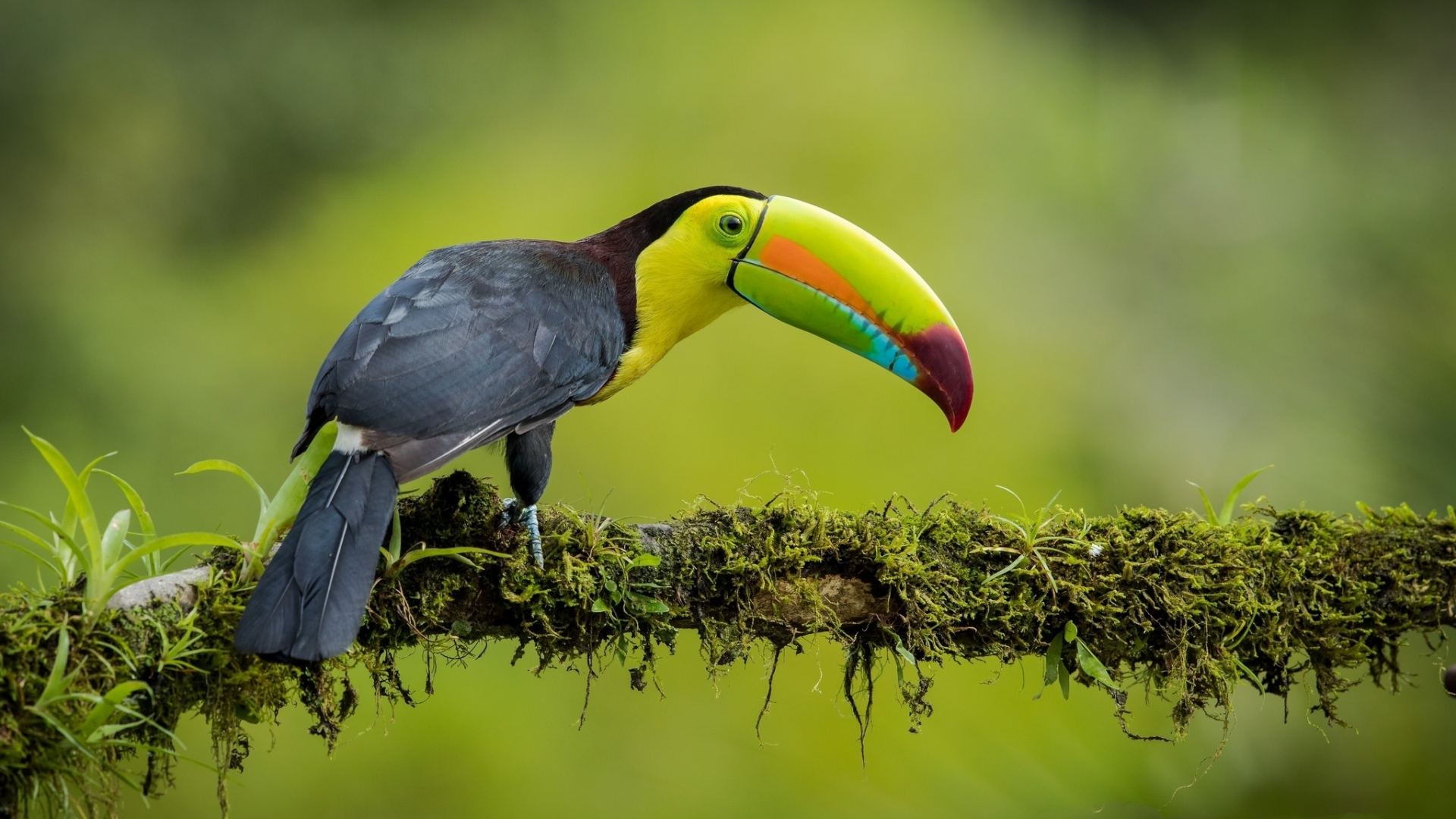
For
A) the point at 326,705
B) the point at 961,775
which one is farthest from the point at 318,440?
the point at 961,775

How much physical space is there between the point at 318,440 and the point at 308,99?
484 cm

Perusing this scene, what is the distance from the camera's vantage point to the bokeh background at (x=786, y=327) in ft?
11.8

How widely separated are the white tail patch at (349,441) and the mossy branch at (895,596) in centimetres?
17

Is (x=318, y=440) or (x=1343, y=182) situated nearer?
(x=318, y=440)

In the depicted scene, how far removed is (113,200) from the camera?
5594mm

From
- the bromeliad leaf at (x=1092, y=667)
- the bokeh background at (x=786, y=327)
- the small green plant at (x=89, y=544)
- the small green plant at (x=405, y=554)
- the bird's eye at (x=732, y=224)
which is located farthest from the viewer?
the bokeh background at (x=786, y=327)

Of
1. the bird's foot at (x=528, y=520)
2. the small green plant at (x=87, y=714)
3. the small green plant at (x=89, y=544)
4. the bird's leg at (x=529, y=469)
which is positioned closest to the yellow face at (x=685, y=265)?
the bird's leg at (x=529, y=469)

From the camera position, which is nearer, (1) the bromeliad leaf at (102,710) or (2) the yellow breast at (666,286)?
(1) the bromeliad leaf at (102,710)

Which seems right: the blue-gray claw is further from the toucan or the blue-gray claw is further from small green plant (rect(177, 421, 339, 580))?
small green plant (rect(177, 421, 339, 580))

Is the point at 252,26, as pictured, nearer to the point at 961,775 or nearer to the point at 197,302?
the point at 197,302

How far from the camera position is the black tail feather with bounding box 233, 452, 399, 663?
1435mm

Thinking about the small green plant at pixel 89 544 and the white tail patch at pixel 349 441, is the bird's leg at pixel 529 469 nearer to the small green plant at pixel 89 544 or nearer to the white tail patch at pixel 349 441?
the white tail patch at pixel 349 441

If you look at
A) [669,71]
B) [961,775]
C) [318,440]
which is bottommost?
[961,775]

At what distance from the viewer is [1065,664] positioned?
189cm
